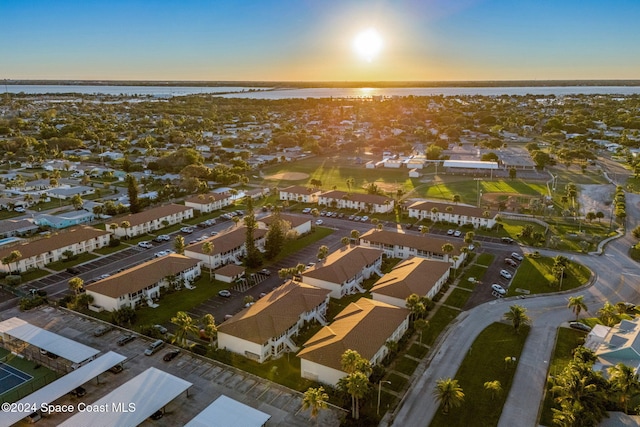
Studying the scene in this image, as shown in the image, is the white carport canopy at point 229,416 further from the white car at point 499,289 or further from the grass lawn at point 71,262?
the grass lawn at point 71,262

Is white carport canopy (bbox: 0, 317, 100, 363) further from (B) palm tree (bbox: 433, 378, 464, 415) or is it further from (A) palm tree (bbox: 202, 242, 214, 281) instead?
(B) palm tree (bbox: 433, 378, 464, 415)

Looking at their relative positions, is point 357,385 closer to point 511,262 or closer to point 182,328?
point 182,328

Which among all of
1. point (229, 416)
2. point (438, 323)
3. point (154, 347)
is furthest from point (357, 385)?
point (154, 347)

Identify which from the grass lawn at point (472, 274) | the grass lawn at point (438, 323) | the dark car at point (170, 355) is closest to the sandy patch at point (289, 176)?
the grass lawn at point (472, 274)

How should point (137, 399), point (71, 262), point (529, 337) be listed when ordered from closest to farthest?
point (137, 399) → point (529, 337) → point (71, 262)

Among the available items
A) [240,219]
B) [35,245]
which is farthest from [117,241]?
[240,219]

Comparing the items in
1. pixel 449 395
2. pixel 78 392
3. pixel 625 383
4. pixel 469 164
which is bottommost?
pixel 78 392

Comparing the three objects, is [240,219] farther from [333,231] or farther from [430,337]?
[430,337]
